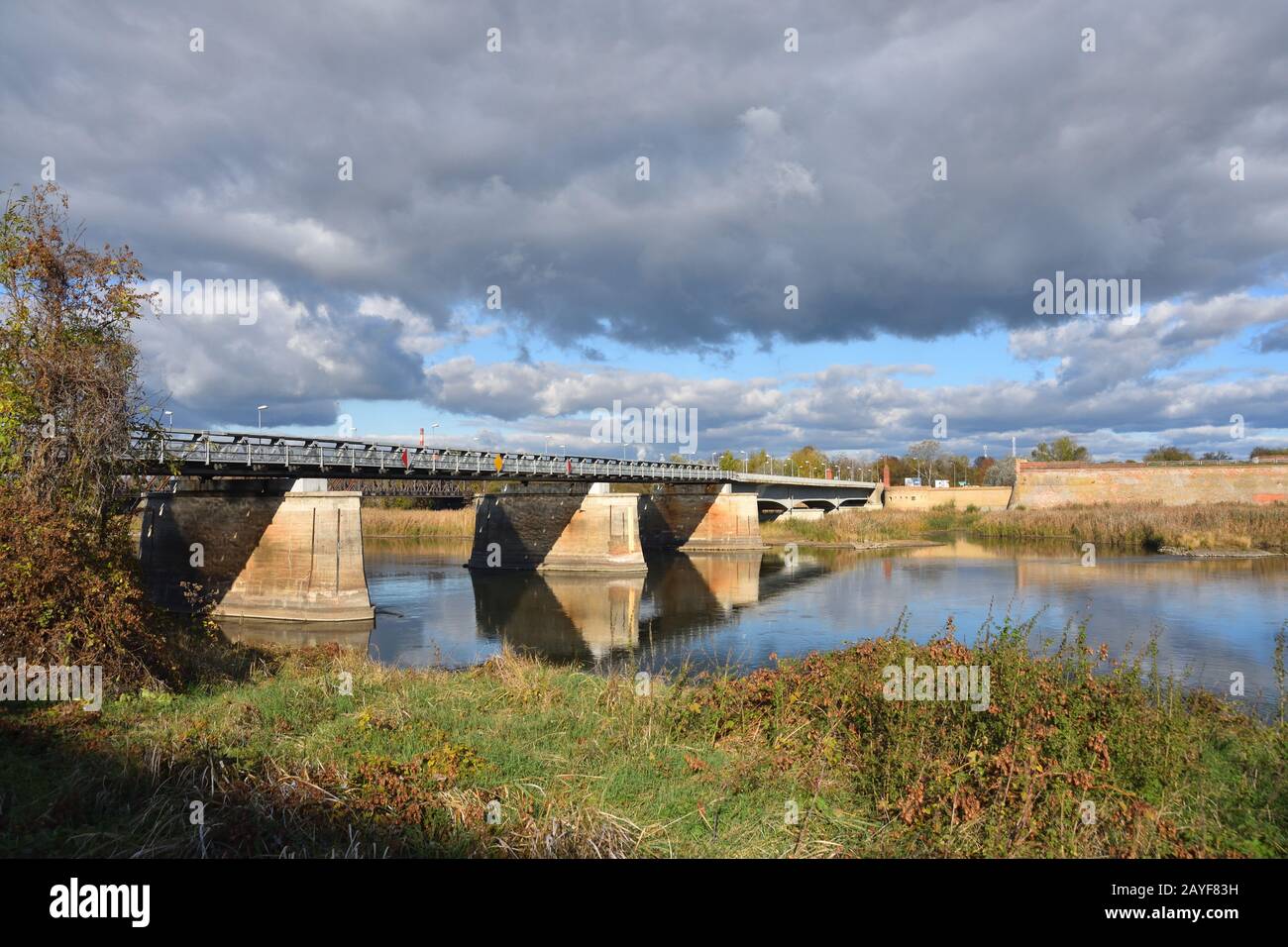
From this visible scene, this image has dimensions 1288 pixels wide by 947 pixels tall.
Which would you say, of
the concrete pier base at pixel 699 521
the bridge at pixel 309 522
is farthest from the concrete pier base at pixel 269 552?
the concrete pier base at pixel 699 521

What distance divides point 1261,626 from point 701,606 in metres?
26.2

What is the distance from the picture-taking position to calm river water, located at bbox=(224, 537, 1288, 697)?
29484 millimetres

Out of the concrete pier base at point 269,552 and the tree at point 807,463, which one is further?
the tree at point 807,463

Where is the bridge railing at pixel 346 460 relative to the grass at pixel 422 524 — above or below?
above

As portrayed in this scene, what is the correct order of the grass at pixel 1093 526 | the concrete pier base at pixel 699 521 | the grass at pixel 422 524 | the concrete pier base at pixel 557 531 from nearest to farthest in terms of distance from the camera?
the grass at pixel 1093 526 → the concrete pier base at pixel 557 531 → the concrete pier base at pixel 699 521 → the grass at pixel 422 524

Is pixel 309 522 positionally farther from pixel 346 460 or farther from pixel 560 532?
pixel 560 532

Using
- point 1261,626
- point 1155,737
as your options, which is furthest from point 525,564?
point 1155,737

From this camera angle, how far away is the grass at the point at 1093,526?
2505 inches

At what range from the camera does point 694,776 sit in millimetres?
9086

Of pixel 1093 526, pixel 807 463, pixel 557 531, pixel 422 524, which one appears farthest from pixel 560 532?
pixel 807 463

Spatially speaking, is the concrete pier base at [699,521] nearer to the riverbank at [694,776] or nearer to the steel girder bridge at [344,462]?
the steel girder bridge at [344,462]

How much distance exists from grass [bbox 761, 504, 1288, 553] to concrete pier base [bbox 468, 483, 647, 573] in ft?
111

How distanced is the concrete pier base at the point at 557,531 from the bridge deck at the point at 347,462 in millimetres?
2752
